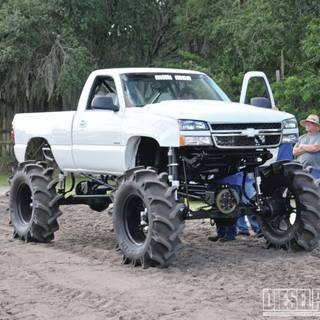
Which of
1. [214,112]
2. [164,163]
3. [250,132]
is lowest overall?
[164,163]

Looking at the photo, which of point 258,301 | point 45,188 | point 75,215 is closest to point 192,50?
point 75,215

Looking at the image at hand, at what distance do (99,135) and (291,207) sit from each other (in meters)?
2.68

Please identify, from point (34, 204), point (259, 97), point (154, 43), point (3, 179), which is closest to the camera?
point (34, 204)

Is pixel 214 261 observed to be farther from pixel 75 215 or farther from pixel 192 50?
pixel 192 50

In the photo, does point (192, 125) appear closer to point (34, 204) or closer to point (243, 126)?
point (243, 126)

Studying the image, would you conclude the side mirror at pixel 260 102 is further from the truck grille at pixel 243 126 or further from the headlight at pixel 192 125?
the headlight at pixel 192 125

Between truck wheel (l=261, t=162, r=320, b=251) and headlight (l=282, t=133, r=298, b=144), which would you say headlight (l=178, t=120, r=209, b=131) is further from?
truck wheel (l=261, t=162, r=320, b=251)

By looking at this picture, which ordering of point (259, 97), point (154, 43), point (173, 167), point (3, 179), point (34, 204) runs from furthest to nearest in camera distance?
point (154, 43), point (3, 179), point (259, 97), point (34, 204), point (173, 167)

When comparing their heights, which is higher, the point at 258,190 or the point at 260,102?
the point at 260,102

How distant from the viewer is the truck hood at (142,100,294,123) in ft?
29.2

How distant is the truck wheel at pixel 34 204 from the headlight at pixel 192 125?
8.95ft

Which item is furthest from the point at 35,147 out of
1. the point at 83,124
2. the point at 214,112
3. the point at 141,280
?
the point at 141,280

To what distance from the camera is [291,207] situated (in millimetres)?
10109

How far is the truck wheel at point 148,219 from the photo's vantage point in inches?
339
